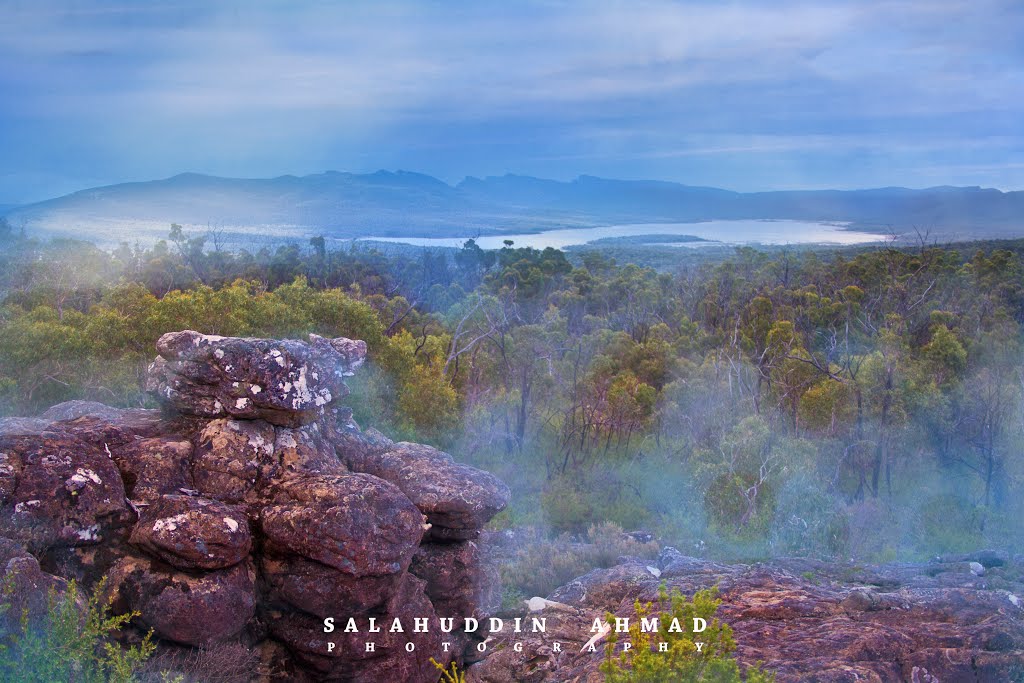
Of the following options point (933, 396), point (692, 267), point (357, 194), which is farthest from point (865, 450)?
point (357, 194)

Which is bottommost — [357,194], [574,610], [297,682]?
[574,610]

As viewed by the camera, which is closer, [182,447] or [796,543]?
[182,447]

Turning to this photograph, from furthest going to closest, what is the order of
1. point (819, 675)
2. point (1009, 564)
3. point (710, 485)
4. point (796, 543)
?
point (710, 485) → point (796, 543) → point (1009, 564) → point (819, 675)

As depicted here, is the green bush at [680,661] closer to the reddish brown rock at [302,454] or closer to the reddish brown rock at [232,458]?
the reddish brown rock at [302,454]

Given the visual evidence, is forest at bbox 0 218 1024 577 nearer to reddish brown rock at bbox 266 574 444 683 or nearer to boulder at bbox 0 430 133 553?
boulder at bbox 0 430 133 553

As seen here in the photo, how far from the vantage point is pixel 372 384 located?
18891 millimetres

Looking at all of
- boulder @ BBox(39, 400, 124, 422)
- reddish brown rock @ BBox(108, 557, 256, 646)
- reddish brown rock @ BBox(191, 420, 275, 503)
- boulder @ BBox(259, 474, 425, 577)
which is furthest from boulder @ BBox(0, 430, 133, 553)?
boulder @ BBox(39, 400, 124, 422)

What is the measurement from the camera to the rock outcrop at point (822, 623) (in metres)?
7.82

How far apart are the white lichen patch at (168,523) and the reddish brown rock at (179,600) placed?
302 millimetres

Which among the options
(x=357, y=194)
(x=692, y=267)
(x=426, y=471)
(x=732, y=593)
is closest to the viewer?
(x=426, y=471)

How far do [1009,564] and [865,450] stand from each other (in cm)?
777

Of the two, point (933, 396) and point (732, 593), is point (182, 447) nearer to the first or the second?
point (732, 593)

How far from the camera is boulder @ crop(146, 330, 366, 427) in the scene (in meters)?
7.89

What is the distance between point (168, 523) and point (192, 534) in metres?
0.22
